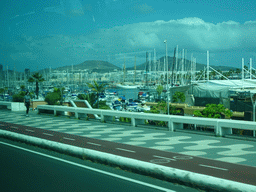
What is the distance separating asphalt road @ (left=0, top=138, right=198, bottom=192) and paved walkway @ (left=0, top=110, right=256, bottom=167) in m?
2.82

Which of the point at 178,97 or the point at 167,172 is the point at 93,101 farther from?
the point at 167,172

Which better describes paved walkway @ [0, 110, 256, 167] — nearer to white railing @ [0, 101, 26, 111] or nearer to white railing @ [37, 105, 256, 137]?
white railing @ [37, 105, 256, 137]

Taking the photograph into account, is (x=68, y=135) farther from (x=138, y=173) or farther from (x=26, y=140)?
(x=138, y=173)

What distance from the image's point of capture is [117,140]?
1321 cm

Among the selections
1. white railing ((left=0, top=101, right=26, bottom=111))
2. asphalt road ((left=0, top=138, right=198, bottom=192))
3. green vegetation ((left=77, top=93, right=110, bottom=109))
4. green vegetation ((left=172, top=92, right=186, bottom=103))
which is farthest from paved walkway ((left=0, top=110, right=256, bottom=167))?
green vegetation ((left=172, top=92, right=186, bottom=103))

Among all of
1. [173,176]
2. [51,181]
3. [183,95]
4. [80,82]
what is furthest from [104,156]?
[80,82]

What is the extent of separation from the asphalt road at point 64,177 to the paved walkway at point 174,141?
282 cm

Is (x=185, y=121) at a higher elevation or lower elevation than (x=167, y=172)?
higher

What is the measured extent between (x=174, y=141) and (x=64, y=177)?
5.61 metres

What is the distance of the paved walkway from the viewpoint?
1012cm

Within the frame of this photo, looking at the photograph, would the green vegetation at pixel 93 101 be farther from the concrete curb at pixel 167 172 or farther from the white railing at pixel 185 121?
the concrete curb at pixel 167 172

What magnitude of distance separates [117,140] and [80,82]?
99728 mm

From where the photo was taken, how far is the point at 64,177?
834 cm

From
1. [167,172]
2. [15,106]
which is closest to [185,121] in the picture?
[167,172]
